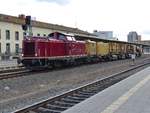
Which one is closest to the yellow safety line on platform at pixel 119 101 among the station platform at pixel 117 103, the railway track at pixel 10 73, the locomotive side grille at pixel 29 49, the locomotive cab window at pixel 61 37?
the station platform at pixel 117 103

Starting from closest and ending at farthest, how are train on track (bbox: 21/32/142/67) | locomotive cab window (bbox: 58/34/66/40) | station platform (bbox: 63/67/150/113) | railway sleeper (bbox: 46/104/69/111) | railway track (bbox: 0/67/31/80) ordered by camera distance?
station platform (bbox: 63/67/150/113)
railway sleeper (bbox: 46/104/69/111)
railway track (bbox: 0/67/31/80)
train on track (bbox: 21/32/142/67)
locomotive cab window (bbox: 58/34/66/40)

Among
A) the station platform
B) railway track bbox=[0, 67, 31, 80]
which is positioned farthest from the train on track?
the station platform

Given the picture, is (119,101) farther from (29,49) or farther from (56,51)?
(56,51)

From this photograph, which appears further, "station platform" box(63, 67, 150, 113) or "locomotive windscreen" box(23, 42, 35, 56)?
"locomotive windscreen" box(23, 42, 35, 56)

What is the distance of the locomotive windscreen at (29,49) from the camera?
107ft

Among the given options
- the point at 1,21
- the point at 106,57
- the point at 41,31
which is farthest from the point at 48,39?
the point at 41,31

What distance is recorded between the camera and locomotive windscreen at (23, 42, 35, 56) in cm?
3266

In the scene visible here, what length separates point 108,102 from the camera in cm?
1299

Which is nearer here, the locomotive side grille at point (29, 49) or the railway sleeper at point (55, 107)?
the railway sleeper at point (55, 107)

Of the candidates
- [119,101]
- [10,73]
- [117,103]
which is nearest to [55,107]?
[117,103]

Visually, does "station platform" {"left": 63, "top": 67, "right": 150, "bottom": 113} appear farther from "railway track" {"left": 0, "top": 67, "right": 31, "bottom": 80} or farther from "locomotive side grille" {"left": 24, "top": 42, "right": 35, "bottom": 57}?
"locomotive side grille" {"left": 24, "top": 42, "right": 35, "bottom": 57}

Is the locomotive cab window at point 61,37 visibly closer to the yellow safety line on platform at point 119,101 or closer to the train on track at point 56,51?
the train on track at point 56,51

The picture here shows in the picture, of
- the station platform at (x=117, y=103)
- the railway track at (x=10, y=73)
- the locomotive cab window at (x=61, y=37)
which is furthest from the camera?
the locomotive cab window at (x=61, y=37)

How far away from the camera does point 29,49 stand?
32.9m
